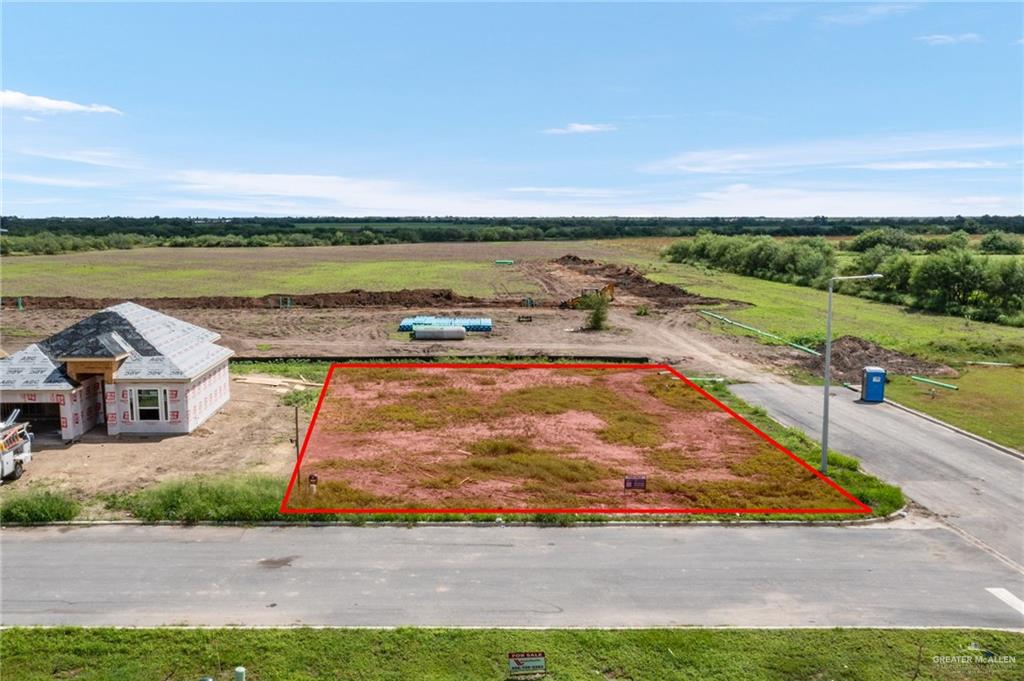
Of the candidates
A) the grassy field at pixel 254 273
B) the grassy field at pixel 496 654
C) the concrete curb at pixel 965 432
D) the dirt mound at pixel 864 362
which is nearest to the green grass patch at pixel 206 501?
the grassy field at pixel 496 654

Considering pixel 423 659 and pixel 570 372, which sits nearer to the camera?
pixel 423 659

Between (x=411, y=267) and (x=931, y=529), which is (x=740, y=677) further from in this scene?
(x=411, y=267)

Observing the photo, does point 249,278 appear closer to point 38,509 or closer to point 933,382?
point 38,509

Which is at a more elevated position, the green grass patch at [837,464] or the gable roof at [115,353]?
the gable roof at [115,353]

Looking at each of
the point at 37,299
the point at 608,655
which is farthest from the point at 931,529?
the point at 37,299

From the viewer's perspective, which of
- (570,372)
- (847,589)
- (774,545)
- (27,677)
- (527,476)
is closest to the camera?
(27,677)

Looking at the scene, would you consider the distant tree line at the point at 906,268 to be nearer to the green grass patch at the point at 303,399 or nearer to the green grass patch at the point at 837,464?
the green grass patch at the point at 837,464

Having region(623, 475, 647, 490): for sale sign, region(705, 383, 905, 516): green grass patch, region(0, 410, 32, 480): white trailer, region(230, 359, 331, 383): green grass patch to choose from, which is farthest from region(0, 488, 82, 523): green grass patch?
region(705, 383, 905, 516): green grass patch

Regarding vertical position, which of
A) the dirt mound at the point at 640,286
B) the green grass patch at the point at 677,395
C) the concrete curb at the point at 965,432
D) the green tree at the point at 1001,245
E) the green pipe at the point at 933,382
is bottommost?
the concrete curb at the point at 965,432
